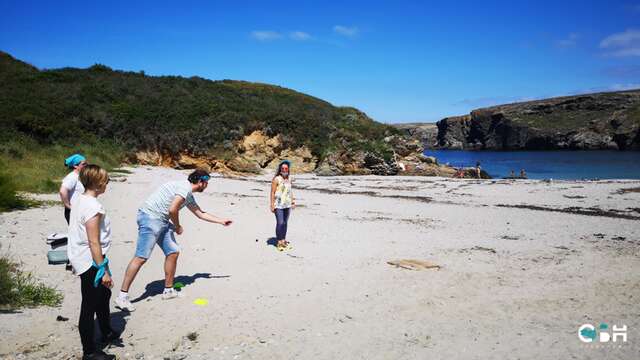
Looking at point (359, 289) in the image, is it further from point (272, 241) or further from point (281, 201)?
point (272, 241)

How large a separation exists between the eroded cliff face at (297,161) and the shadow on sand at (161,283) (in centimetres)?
2200

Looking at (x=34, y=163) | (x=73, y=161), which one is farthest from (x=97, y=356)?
(x=34, y=163)

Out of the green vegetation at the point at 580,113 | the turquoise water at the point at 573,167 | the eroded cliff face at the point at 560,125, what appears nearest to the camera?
the turquoise water at the point at 573,167

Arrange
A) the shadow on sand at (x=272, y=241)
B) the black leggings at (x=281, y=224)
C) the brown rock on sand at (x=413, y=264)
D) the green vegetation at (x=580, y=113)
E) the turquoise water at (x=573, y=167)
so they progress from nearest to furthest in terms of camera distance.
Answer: the brown rock on sand at (x=413, y=264) < the black leggings at (x=281, y=224) < the shadow on sand at (x=272, y=241) < the turquoise water at (x=573, y=167) < the green vegetation at (x=580, y=113)

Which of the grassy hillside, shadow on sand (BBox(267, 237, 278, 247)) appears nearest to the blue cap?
shadow on sand (BBox(267, 237, 278, 247))


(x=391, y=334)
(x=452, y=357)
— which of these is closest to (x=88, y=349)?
(x=391, y=334)

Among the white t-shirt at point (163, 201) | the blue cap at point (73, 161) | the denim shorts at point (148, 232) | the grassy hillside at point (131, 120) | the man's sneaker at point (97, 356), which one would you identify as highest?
the grassy hillside at point (131, 120)

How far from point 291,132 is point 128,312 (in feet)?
91.6

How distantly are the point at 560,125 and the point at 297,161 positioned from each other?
98623 mm

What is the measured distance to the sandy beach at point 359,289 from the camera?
4578mm

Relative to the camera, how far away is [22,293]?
17.9 feet

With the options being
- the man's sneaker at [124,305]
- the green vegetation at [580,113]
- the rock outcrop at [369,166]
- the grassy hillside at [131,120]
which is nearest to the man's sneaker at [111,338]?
the man's sneaker at [124,305]

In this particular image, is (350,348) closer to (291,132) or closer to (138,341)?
(138,341)

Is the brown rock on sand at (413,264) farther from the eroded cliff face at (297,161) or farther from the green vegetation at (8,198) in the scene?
the eroded cliff face at (297,161)
